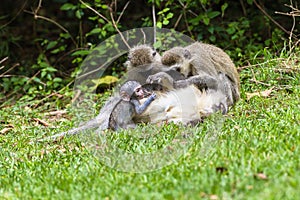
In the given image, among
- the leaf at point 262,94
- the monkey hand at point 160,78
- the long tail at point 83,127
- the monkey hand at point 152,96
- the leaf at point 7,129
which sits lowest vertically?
the leaf at point 7,129

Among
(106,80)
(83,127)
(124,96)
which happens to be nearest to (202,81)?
(124,96)

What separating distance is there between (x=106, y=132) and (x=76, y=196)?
2.00 metres

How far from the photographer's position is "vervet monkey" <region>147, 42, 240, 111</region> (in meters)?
6.75

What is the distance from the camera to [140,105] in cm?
632

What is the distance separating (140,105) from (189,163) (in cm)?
182

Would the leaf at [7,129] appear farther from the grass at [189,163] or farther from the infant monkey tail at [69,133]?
the infant monkey tail at [69,133]

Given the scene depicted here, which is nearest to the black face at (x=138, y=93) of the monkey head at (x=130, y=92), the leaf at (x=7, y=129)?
the monkey head at (x=130, y=92)

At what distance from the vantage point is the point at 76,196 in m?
4.11

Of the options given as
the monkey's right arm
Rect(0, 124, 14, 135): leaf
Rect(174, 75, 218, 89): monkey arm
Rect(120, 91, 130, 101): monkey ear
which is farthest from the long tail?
Rect(0, 124, 14, 135): leaf

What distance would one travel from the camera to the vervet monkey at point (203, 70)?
6.75 meters

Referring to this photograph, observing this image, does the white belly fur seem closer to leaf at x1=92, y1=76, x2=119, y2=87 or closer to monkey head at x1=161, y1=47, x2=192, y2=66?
monkey head at x1=161, y1=47, x2=192, y2=66

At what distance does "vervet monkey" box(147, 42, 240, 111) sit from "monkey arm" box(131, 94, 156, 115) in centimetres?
23

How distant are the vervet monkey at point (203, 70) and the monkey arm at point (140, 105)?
9.1 inches

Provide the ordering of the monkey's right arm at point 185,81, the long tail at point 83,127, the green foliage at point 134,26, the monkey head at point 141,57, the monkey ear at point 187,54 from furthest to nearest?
1. the green foliage at point 134,26
2. the monkey head at point 141,57
3. the monkey ear at point 187,54
4. the long tail at point 83,127
5. the monkey's right arm at point 185,81
